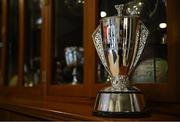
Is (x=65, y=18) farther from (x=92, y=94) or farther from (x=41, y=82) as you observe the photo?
(x=92, y=94)

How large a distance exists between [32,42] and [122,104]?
951 millimetres

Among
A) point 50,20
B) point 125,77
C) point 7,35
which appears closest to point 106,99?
point 125,77

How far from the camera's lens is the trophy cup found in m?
0.70

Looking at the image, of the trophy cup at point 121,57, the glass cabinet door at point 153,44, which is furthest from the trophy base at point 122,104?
the glass cabinet door at point 153,44

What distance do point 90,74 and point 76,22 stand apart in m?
0.27

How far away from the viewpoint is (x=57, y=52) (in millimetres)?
1319

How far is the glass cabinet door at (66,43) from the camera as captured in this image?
47.4 inches

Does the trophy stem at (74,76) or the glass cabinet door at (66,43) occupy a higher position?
the glass cabinet door at (66,43)

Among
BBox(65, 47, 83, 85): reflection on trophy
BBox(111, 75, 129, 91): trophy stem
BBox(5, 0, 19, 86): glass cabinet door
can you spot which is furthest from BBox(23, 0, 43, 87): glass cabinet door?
BBox(111, 75, 129, 91): trophy stem

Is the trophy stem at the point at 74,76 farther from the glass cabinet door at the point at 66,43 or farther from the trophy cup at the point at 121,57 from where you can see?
the trophy cup at the point at 121,57

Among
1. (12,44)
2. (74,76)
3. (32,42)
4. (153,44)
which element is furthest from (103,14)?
(12,44)

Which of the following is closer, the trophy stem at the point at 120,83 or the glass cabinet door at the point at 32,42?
the trophy stem at the point at 120,83

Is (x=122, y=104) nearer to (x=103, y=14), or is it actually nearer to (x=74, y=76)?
(x=103, y=14)

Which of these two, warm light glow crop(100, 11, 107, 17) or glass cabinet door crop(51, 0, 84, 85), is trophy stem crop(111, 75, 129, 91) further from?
glass cabinet door crop(51, 0, 84, 85)
